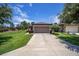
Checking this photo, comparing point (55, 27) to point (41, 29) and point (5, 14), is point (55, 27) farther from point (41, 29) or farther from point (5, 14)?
point (5, 14)

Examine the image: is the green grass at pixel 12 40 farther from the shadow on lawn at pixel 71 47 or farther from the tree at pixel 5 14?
the shadow on lawn at pixel 71 47

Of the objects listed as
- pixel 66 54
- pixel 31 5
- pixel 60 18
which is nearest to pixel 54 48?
pixel 66 54

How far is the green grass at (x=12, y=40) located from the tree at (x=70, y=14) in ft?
3.91

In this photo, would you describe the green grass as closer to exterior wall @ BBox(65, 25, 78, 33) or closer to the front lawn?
the front lawn

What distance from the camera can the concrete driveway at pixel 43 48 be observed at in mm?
6074

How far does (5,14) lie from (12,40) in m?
0.79

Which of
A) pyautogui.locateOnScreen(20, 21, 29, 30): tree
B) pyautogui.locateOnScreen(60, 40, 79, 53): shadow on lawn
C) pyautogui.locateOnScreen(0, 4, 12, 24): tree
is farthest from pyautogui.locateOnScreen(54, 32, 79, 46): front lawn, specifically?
pyautogui.locateOnScreen(0, 4, 12, 24): tree

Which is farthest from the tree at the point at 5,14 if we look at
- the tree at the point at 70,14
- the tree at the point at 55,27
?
the tree at the point at 70,14

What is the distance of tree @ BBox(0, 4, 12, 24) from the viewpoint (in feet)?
21.0

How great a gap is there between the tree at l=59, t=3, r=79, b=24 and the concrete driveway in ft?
1.98

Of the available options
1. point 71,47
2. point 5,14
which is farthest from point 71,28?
point 5,14

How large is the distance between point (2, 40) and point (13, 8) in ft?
3.06

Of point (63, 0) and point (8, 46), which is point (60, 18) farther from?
point (8, 46)

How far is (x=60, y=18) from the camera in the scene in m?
6.53
